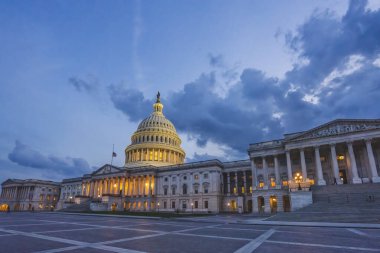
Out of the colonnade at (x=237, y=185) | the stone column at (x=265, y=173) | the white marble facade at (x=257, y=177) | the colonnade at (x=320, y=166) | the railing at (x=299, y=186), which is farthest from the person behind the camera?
the colonnade at (x=237, y=185)

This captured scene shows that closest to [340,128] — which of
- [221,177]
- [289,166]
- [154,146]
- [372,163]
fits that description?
[372,163]

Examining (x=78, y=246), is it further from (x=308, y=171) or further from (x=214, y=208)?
(x=214, y=208)

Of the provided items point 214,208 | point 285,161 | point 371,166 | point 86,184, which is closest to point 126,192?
point 86,184

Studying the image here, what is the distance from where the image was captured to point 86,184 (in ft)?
314

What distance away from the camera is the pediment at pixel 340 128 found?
144 ft

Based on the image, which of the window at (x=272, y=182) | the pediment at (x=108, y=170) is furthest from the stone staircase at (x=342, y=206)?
the pediment at (x=108, y=170)

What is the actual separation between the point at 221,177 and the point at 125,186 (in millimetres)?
35837

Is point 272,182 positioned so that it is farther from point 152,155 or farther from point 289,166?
point 152,155

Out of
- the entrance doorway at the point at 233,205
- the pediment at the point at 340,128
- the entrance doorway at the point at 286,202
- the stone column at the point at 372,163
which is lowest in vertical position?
the entrance doorway at the point at 233,205

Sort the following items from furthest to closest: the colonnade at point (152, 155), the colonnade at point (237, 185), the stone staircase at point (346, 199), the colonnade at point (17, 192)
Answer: the colonnade at point (17, 192), the colonnade at point (152, 155), the colonnade at point (237, 185), the stone staircase at point (346, 199)

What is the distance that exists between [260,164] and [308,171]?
437 inches

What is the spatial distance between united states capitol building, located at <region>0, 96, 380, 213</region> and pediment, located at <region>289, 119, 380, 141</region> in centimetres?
15

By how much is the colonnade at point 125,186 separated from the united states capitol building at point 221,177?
35 cm

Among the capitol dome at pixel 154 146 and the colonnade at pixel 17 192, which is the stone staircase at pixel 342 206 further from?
the colonnade at pixel 17 192
